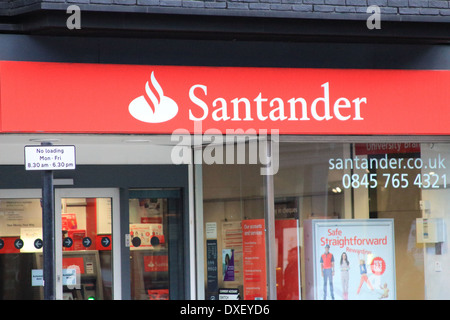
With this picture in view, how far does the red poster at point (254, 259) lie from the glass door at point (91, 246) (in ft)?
7.09

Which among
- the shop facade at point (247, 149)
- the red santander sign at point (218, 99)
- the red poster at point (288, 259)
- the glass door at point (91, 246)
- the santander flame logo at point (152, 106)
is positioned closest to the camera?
the red santander sign at point (218, 99)

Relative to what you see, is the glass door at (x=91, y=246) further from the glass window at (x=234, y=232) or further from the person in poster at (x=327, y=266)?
the person in poster at (x=327, y=266)

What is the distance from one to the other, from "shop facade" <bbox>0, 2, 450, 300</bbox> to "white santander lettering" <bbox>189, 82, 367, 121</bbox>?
0.05 ft

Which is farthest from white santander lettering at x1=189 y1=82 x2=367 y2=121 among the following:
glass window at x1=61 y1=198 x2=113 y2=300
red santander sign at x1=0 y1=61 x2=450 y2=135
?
glass window at x1=61 y1=198 x2=113 y2=300

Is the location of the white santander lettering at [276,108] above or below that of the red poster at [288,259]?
above

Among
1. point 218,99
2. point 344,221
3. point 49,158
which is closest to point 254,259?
point 344,221

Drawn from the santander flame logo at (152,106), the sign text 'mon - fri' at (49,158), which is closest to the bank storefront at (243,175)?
the santander flame logo at (152,106)

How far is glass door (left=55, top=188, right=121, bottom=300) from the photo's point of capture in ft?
35.2

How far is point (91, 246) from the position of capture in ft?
35.6

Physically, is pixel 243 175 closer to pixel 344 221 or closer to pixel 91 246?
pixel 344 221

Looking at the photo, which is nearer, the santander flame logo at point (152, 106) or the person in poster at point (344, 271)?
the santander flame logo at point (152, 106)

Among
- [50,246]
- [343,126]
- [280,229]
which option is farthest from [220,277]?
[50,246]

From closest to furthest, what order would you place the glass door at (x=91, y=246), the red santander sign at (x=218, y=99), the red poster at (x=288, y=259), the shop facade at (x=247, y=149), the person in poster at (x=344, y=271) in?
the red santander sign at (x=218, y=99)
the shop facade at (x=247, y=149)
the red poster at (x=288, y=259)
the person in poster at (x=344, y=271)
the glass door at (x=91, y=246)

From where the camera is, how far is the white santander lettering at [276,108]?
874 centimetres
